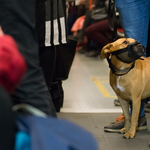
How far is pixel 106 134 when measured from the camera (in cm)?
322

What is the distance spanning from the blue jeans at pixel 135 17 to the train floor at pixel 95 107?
88 centimetres

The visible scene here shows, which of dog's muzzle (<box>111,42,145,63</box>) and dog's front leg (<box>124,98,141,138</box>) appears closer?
dog's muzzle (<box>111,42,145,63</box>)

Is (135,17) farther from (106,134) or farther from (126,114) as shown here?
(106,134)

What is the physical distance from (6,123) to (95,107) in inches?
123

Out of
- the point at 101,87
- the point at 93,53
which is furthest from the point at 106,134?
the point at 93,53

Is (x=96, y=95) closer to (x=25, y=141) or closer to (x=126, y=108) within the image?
(x=126, y=108)

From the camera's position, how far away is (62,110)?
13.1 ft

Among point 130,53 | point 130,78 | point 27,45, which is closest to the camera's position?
point 27,45

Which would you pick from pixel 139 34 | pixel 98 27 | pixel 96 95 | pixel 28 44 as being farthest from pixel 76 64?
pixel 28 44

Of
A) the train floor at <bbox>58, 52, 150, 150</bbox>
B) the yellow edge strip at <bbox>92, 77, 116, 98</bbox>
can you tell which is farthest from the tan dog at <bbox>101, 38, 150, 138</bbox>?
the yellow edge strip at <bbox>92, 77, 116, 98</bbox>

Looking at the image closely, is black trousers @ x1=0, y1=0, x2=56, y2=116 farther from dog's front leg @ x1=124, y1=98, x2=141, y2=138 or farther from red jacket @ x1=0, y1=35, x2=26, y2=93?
dog's front leg @ x1=124, y1=98, x2=141, y2=138

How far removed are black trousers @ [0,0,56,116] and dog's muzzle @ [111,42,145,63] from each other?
66.7 inches

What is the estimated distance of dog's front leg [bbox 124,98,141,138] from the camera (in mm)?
3070

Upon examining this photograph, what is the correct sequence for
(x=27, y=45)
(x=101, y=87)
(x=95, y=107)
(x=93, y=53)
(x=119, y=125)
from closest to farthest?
(x=27, y=45) → (x=119, y=125) → (x=95, y=107) → (x=101, y=87) → (x=93, y=53)
